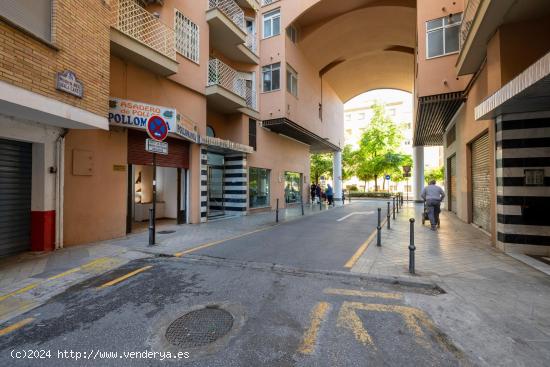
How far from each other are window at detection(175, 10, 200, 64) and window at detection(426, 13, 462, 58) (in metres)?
10.4

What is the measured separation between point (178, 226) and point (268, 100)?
9.73 meters

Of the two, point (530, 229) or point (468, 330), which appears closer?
point (468, 330)

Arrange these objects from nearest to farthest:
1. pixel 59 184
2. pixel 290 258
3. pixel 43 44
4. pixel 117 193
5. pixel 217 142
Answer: pixel 43 44
pixel 290 258
pixel 59 184
pixel 117 193
pixel 217 142

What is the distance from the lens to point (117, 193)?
8.32m

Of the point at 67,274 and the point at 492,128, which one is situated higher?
the point at 492,128

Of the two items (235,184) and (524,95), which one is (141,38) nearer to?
(235,184)

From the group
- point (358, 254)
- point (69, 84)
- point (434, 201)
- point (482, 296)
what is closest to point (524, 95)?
point (482, 296)

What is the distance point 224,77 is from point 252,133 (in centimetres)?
366

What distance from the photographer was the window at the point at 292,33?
17141 mm

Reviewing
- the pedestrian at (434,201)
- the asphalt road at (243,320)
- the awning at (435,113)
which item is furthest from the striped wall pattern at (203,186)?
the awning at (435,113)

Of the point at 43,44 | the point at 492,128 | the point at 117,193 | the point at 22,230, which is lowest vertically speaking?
the point at 22,230

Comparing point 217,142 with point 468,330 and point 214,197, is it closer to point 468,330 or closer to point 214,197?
point 214,197

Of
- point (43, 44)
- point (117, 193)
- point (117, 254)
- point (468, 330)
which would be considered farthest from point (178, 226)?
point (468, 330)

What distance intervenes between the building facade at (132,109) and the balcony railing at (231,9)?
0.10 meters
